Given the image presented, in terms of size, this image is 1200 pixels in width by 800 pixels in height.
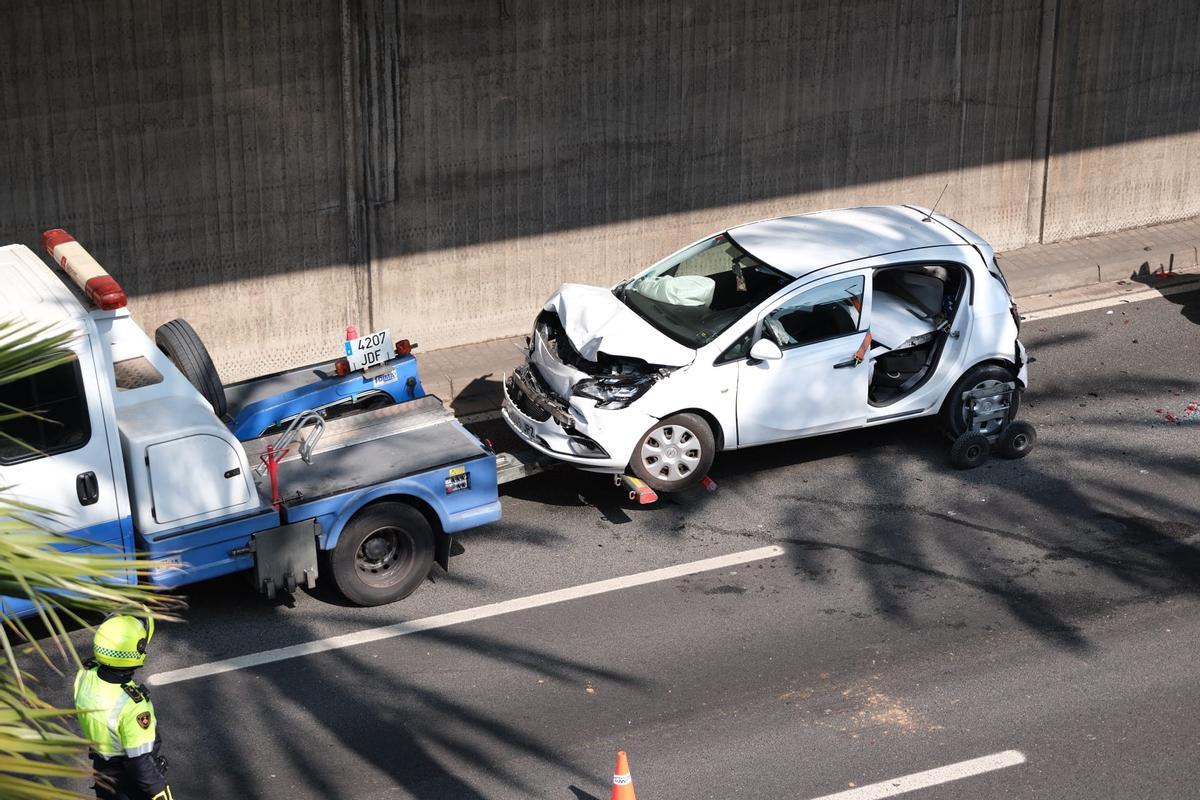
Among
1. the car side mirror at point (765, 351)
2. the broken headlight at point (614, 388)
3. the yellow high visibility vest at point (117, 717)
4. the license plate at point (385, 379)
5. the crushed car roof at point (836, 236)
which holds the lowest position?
the yellow high visibility vest at point (117, 717)

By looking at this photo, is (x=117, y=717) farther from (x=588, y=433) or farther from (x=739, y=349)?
(x=739, y=349)

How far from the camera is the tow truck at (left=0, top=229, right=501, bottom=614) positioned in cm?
804

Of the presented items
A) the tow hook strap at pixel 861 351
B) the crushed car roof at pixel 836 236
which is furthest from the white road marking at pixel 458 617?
the crushed car roof at pixel 836 236

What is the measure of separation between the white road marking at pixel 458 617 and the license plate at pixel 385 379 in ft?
5.96

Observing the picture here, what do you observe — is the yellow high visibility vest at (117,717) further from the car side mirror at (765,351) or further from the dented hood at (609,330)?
the car side mirror at (765,351)

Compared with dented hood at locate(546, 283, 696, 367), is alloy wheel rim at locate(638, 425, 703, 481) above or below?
below

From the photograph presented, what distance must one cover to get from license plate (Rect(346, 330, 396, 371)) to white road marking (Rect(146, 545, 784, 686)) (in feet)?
6.41

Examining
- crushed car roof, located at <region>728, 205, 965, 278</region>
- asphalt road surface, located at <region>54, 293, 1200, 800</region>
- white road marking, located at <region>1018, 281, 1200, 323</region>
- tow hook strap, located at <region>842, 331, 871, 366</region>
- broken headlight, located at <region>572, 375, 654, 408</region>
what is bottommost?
asphalt road surface, located at <region>54, 293, 1200, 800</region>

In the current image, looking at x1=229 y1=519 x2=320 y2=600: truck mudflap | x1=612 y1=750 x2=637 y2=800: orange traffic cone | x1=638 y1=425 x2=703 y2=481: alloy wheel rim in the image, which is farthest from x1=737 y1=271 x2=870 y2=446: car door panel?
x1=612 y1=750 x2=637 y2=800: orange traffic cone

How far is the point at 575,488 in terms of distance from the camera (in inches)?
435

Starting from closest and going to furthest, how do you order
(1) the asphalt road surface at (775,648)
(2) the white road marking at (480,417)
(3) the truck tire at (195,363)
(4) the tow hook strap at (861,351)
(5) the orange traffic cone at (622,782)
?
(5) the orange traffic cone at (622,782)
(1) the asphalt road surface at (775,648)
(3) the truck tire at (195,363)
(4) the tow hook strap at (861,351)
(2) the white road marking at (480,417)

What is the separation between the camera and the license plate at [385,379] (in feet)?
33.6

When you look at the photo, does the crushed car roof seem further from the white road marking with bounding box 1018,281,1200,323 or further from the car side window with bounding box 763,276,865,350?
the white road marking with bounding box 1018,281,1200,323

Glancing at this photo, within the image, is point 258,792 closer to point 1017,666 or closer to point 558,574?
point 558,574
